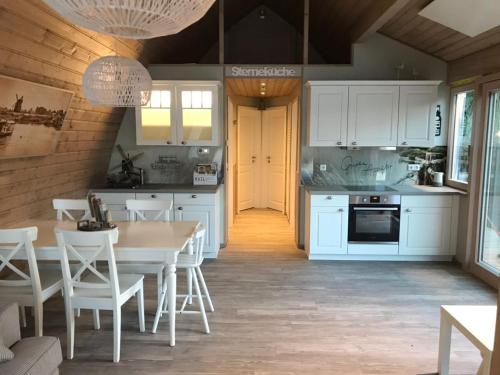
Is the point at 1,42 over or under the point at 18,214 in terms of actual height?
over

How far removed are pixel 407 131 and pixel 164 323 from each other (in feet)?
11.8

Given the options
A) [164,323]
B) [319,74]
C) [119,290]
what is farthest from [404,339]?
[319,74]

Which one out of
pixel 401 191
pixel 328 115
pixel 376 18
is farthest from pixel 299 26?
pixel 401 191

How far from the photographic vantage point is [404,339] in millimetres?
3057

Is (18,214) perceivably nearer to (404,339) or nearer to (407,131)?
(404,339)

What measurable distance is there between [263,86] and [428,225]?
3199 mm

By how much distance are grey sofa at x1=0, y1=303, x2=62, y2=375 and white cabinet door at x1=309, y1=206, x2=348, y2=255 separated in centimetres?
326

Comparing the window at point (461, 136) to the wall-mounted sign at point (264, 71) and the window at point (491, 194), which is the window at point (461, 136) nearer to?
the window at point (491, 194)

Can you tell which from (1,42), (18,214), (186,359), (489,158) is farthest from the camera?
(489,158)

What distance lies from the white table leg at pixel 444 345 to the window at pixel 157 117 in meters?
3.67

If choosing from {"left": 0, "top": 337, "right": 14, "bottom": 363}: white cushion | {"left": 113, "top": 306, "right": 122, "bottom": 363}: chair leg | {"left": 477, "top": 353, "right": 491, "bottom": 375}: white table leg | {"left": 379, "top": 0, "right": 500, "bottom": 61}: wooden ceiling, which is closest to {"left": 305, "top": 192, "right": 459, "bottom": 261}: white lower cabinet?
{"left": 379, "top": 0, "right": 500, "bottom": 61}: wooden ceiling

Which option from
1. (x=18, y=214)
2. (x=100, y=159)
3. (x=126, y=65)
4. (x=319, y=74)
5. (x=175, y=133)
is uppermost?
(x=319, y=74)

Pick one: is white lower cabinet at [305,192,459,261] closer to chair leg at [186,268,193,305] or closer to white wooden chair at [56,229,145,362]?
chair leg at [186,268,193,305]

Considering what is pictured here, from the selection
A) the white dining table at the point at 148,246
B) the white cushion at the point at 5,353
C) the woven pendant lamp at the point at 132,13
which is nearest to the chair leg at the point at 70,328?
the white dining table at the point at 148,246
